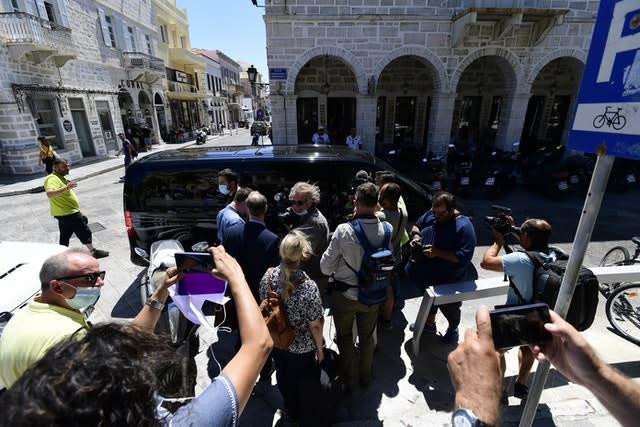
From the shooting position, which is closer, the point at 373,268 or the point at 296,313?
the point at 296,313

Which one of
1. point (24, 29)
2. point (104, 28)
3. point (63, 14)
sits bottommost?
point (24, 29)

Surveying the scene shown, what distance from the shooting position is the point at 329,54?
31.8ft

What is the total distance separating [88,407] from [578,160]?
1115 centimetres

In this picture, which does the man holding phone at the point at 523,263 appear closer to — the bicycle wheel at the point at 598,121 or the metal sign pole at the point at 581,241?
the metal sign pole at the point at 581,241

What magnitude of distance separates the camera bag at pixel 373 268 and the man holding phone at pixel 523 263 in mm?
831

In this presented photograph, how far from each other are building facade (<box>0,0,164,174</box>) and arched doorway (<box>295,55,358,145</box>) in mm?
10405

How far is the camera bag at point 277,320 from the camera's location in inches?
79.4

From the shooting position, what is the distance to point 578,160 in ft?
27.6

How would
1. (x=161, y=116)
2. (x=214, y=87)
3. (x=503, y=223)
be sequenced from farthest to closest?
(x=214, y=87) < (x=161, y=116) < (x=503, y=223)

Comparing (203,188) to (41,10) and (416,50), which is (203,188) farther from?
(41,10)

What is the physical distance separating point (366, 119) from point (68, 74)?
47.4ft

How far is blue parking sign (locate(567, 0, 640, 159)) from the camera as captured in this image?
124cm

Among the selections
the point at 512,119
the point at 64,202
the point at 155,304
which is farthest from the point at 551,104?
the point at 64,202

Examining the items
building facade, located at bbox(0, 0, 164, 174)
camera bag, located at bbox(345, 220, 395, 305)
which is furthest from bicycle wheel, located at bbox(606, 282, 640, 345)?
building facade, located at bbox(0, 0, 164, 174)
